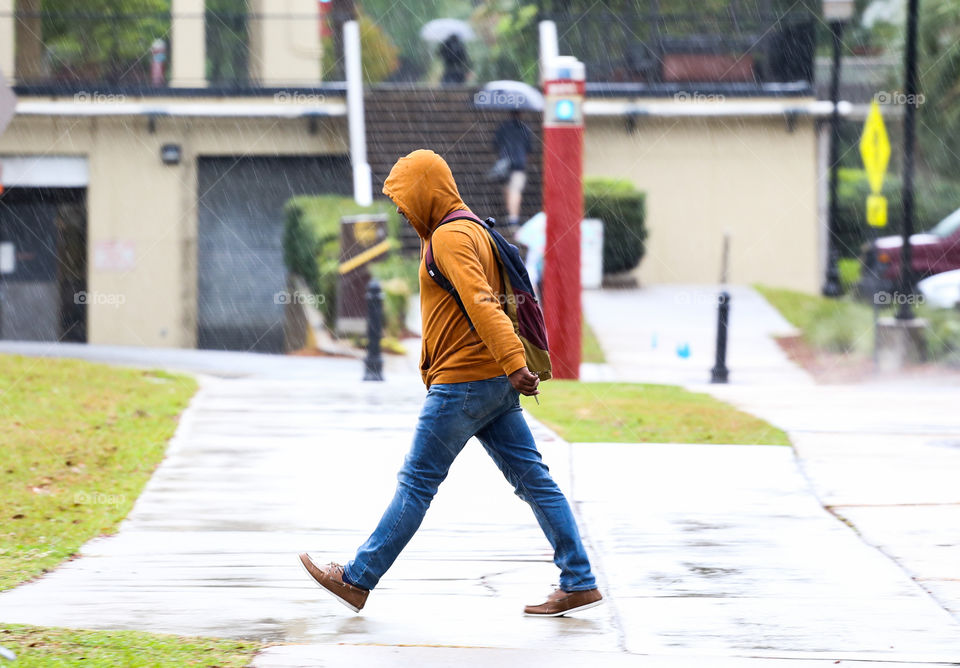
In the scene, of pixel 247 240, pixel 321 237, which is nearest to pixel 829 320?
pixel 321 237

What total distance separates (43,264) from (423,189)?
18.5 metres

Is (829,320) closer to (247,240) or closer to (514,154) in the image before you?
(514,154)

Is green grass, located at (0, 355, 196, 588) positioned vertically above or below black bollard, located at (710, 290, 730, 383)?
below

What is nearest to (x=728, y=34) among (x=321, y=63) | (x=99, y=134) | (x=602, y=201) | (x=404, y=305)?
(x=602, y=201)

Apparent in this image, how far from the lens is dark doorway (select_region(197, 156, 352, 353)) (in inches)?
842

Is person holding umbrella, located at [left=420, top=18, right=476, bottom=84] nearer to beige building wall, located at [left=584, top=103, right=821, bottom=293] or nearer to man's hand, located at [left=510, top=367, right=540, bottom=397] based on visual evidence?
beige building wall, located at [left=584, top=103, right=821, bottom=293]

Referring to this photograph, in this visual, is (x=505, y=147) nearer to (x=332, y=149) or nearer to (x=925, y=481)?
(x=332, y=149)

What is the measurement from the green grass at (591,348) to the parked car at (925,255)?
5.00 metres

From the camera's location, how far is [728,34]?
22.0m

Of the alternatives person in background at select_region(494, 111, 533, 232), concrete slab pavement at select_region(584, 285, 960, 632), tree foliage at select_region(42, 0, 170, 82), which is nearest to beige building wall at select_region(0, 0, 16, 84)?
tree foliage at select_region(42, 0, 170, 82)

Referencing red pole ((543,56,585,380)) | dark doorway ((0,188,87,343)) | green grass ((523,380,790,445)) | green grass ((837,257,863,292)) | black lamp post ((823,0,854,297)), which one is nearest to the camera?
green grass ((523,380,790,445))

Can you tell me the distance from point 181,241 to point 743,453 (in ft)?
47.8

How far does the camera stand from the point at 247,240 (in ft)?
71.5

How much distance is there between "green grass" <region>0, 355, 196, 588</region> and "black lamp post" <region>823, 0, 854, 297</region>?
37.4 feet
